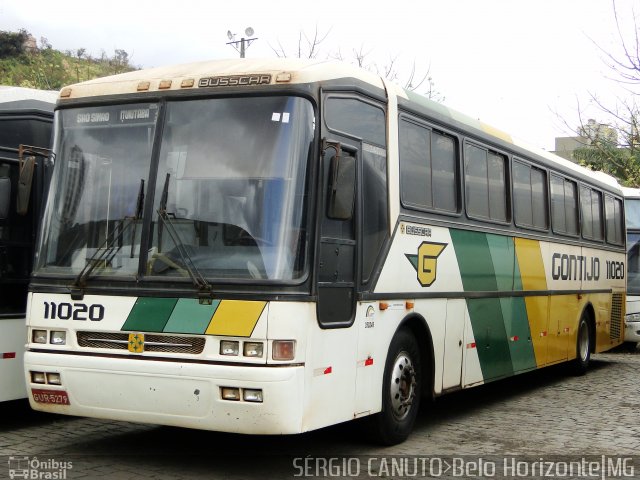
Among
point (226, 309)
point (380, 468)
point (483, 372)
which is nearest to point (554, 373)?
point (483, 372)

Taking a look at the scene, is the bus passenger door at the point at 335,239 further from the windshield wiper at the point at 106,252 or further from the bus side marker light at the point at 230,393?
the windshield wiper at the point at 106,252

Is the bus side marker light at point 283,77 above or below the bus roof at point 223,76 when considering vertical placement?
below

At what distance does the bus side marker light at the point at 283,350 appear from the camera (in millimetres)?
6656

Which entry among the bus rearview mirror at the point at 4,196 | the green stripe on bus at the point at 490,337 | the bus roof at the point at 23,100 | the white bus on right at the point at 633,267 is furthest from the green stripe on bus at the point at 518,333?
the white bus on right at the point at 633,267

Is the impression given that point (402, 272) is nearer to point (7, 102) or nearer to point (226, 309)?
point (226, 309)

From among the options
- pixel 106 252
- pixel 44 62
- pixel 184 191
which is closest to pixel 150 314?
pixel 106 252

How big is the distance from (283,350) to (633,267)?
1556cm

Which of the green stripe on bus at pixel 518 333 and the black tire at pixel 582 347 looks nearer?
the green stripe on bus at pixel 518 333

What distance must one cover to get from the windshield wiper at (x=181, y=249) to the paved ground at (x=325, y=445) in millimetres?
1487

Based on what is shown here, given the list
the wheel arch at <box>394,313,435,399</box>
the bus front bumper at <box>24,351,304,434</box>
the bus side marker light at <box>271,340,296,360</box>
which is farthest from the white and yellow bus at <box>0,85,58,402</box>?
the wheel arch at <box>394,313,435,399</box>

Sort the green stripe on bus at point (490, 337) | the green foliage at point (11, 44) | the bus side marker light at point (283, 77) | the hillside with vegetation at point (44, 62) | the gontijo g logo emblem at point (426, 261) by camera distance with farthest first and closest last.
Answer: the green foliage at point (11, 44) → the hillside with vegetation at point (44, 62) → the green stripe on bus at point (490, 337) → the gontijo g logo emblem at point (426, 261) → the bus side marker light at point (283, 77)

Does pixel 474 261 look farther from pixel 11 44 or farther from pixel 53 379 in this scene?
pixel 11 44

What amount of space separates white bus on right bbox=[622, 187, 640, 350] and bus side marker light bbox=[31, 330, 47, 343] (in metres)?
14.6

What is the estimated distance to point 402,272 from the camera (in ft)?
27.8
